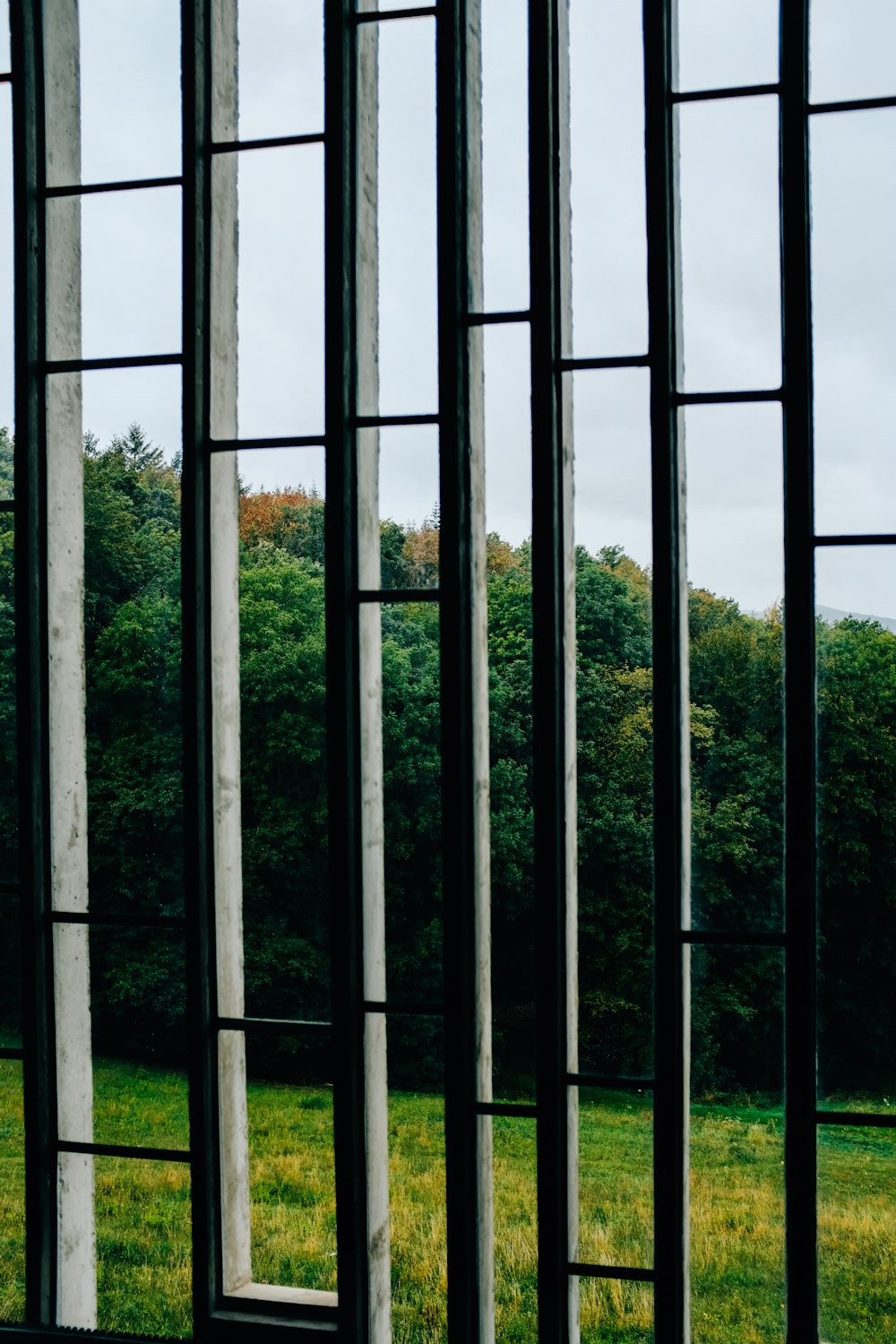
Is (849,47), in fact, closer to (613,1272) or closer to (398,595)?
(398,595)

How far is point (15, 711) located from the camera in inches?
106

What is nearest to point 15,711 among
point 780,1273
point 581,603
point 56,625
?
point 56,625

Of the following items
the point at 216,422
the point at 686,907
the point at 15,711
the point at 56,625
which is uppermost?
the point at 216,422

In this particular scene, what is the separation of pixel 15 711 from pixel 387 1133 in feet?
4.28

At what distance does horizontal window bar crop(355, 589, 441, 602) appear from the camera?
248 cm

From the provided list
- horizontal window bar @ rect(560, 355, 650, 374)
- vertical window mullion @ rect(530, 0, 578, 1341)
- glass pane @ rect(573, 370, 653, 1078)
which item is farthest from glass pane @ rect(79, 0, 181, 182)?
glass pane @ rect(573, 370, 653, 1078)

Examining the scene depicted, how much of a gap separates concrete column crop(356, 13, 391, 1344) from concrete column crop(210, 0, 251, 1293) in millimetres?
317

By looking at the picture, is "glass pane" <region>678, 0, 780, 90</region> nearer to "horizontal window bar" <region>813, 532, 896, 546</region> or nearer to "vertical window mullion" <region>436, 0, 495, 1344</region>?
"vertical window mullion" <region>436, 0, 495, 1344</region>

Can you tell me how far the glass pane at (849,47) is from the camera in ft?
7.44

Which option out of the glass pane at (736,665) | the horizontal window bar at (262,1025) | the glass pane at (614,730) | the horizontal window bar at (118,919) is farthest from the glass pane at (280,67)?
the horizontal window bar at (262,1025)

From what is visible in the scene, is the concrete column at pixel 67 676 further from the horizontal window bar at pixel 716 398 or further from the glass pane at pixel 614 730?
the horizontal window bar at pixel 716 398

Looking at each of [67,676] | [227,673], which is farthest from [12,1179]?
[227,673]

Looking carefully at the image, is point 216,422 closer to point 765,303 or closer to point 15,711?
point 15,711

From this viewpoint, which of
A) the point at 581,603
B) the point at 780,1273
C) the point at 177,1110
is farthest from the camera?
the point at 177,1110
